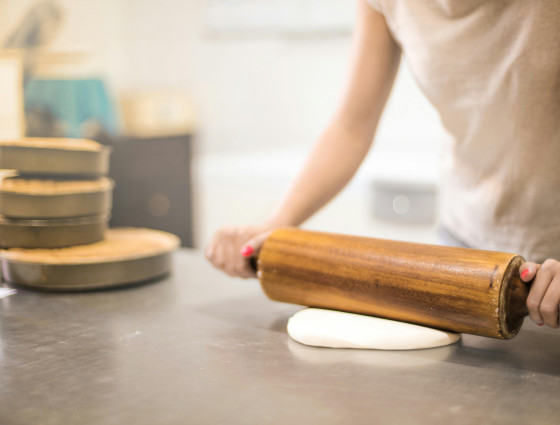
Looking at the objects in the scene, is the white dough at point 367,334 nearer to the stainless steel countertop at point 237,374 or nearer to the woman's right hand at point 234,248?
the stainless steel countertop at point 237,374

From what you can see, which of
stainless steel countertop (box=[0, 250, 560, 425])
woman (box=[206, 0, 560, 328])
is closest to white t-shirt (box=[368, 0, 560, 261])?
woman (box=[206, 0, 560, 328])

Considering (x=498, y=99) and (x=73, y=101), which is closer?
(x=498, y=99)

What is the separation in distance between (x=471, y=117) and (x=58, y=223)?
2.40ft

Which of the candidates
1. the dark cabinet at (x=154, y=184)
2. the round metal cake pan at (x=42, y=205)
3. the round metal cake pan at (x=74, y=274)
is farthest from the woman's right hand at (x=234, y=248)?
the dark cabinet at (x=154, y=184)

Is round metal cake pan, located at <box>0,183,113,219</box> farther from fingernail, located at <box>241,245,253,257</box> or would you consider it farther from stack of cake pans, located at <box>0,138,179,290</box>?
fingernail, located at <box>241,245,253,257</box>

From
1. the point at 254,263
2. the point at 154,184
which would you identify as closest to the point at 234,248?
the point at 254,263

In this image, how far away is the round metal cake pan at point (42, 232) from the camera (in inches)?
42.4

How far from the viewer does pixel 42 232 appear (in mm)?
1080

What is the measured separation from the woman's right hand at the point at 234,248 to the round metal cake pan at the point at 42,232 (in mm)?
260

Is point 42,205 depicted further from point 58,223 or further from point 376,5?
point 376,5

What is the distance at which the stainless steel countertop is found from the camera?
1.96ft

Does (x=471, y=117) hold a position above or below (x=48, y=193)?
above

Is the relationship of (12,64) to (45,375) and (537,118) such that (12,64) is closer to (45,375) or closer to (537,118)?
(45,375)

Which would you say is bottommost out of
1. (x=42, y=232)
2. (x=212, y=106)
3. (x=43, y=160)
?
(x=42, y=232)
